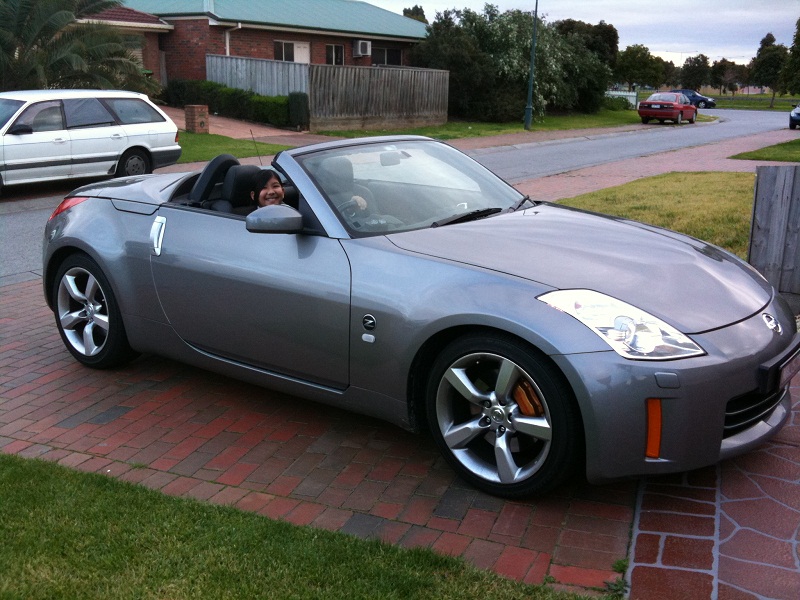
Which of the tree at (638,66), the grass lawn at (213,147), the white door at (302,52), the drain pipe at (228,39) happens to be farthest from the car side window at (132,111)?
the tree at (638,66)

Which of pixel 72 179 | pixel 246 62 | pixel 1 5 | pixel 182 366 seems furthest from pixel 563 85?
pixel 182 366

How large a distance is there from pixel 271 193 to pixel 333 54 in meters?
32.4

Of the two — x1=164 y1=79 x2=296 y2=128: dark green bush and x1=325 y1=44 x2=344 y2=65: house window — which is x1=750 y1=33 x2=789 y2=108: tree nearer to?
x1=325 y1=44 x2=344 y2=65: house window

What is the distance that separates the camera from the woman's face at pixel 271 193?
4.96 meters

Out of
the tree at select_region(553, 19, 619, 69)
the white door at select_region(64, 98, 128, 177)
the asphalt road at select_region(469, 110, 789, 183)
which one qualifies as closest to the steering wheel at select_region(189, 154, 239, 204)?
the white door at select_region(64, 98, 128, 177)

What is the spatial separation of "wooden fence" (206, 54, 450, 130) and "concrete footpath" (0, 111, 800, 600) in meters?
22.8

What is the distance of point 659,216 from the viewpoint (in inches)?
385

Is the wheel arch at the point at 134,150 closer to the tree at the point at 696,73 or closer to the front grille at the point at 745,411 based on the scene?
the front grille at the point at 745,411

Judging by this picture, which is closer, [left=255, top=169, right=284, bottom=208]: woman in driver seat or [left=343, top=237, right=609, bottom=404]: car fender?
[left=343, top=237, right=609, bottom=404]: car fender

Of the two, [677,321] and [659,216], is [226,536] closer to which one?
[677,321]

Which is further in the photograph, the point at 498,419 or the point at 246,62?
the point at 246,62

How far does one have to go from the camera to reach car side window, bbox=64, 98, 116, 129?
14.1 m

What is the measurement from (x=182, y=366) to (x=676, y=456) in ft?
11.1

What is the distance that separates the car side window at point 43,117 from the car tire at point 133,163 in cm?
124
